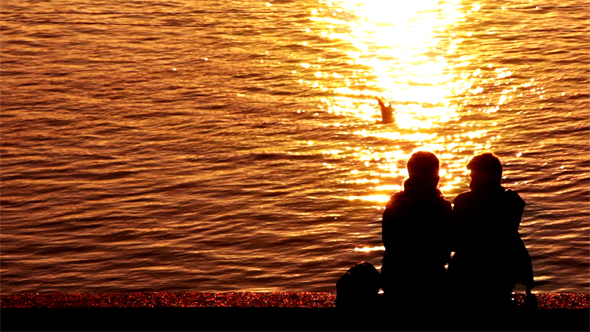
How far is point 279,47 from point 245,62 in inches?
48.6

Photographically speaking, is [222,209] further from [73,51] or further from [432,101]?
[73,51]

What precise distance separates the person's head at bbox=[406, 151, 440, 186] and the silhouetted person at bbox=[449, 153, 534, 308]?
33 cm

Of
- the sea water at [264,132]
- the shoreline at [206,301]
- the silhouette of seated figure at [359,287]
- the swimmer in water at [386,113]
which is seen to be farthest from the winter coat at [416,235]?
the swimmer in water at [386,113]

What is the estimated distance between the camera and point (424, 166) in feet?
19.1

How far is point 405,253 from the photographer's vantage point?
19.8 feet

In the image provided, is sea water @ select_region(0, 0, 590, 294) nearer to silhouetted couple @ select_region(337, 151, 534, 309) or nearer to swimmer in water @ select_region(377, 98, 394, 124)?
swimmer in water @ select_region(377, 98, 394, 124)

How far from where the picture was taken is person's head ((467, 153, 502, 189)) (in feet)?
19.8

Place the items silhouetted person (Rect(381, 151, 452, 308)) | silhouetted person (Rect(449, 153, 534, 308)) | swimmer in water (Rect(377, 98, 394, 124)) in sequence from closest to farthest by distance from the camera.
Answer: silhouetted person (Rect(381, 151, 452, 308))
silhouetted person (Rect(449, 153, 534, 308))
swimmer in water (Rect(377, 98, 394, 124))

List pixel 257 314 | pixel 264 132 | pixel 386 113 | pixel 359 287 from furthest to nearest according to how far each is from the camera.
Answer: pixel 386 113, pixel 264 132, pixel 257 314, pixel 359 287

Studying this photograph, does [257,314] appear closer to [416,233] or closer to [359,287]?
[359,287]

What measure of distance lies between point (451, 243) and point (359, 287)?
614 millimetres

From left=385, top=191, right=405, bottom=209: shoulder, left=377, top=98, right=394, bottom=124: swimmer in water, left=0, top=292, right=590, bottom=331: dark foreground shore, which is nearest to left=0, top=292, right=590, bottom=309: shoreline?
left=0, top=292, right=590, bottom=331: dark foreground shore

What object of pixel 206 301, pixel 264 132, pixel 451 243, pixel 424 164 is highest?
pixel 424 164

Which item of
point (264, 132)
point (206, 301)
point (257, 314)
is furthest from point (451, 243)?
point (264, 132)
